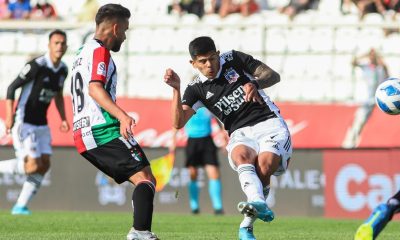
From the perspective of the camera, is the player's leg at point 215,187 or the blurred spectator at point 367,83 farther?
the blurred spectator at point 367,83

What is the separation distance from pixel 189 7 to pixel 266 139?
→ 1279 cm

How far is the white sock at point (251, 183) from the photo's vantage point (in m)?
9.44

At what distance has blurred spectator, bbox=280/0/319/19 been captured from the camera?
2217 centimetres

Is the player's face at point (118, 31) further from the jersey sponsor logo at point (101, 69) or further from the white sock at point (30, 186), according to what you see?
the white sock at point (30, 186)

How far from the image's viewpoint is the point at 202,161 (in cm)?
1795

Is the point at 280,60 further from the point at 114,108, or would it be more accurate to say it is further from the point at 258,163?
the point at 114,108

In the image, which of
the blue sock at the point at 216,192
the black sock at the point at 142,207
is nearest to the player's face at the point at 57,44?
the blue sock at the point at 216,192

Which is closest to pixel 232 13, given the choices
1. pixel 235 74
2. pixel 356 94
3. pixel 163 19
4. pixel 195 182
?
pixel 163 19

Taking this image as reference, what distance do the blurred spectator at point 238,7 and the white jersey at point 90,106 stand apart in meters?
13.4

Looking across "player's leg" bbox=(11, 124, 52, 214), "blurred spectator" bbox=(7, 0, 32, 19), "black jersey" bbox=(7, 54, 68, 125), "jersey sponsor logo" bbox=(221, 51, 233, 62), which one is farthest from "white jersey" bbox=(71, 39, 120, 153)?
"blurred spectator" bbox=(7, 0, 32, 19)

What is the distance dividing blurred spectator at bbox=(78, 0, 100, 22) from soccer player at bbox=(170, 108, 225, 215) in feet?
17.8

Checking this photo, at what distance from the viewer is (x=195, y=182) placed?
1797 cm

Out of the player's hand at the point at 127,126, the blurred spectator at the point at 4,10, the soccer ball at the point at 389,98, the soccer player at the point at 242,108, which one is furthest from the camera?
the blurred spectator at the point at 4,10

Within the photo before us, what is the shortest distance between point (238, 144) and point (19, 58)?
1187 centimetres
